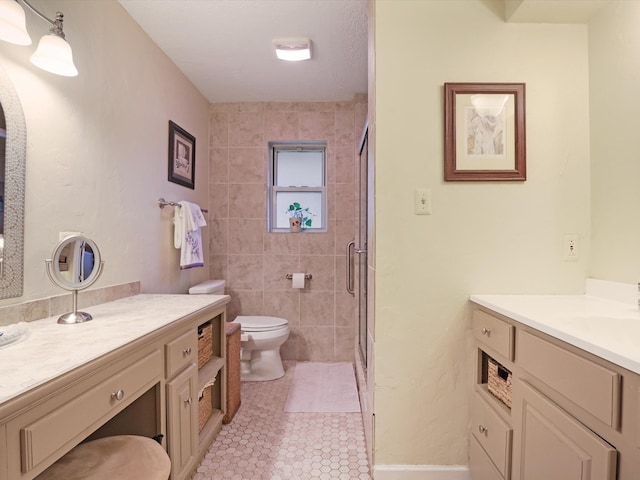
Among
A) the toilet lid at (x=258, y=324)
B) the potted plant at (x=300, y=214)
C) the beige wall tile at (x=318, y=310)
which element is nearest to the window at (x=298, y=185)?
the potted plant at (x=300, y=214)

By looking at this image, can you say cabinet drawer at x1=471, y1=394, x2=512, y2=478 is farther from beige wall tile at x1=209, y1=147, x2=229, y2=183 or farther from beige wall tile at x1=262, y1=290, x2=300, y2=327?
beige wall tile at x1=209, y1=147, x2=229, y2=183

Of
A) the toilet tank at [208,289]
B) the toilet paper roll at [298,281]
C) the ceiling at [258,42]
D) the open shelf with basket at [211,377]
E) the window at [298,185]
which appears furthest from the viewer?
the window at [298,185]

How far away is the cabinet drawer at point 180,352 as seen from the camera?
123 cm

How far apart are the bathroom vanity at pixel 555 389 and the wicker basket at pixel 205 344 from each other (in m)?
1.29

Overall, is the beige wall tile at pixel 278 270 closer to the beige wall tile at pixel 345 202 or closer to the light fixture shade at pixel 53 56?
the beige wall tile at pixel 345 202

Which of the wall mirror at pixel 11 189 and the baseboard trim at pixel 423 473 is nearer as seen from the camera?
the wall mirror at pixel 11 189

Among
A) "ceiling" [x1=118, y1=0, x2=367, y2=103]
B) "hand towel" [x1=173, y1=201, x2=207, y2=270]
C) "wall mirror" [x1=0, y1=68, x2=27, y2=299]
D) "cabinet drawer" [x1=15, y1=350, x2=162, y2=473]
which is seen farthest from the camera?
"hand towel" [x1=173, y1=201, x2=207, y2=270]

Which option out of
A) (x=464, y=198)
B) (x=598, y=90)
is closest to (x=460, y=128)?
(x=464, y=198)

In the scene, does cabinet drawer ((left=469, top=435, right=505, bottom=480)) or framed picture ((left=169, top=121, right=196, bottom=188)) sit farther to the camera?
framed picture ((left=169, top=121, right=196, bottom=188))

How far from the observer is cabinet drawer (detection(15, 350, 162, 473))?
0.65 meters

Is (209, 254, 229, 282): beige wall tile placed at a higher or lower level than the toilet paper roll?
higher

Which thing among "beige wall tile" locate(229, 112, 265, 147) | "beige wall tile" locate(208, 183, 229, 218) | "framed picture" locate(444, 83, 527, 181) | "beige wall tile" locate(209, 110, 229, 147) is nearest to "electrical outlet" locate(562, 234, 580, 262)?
"framed picture" locate(444, 83, 527, 181)

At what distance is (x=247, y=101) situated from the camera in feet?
9.86

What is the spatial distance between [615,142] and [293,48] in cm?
181
